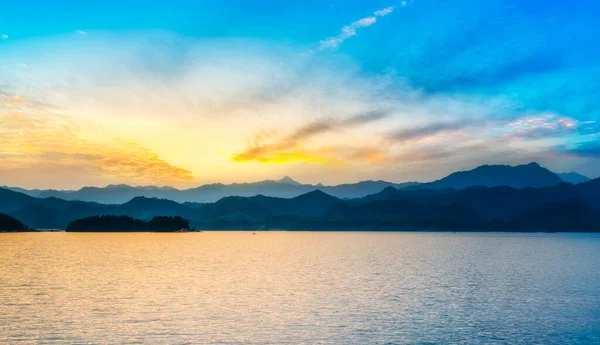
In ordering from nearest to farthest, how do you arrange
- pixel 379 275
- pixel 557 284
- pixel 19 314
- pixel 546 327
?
1. pixel 546 327
2. pixel 19 314
3. pixel 557 284
4. pixel 379 275

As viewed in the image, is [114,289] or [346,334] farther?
[114,289]

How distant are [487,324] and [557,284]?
149 feet

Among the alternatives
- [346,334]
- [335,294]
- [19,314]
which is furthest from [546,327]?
[19,314]

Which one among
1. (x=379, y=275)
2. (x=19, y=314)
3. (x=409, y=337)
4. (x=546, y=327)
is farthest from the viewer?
(x=379, y=275)

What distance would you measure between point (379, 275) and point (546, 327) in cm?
4963

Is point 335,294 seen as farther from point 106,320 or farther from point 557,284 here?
point 557,284

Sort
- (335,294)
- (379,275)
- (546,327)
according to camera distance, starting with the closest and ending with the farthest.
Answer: (546,327), (335,294), (379,275)

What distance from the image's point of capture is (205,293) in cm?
7188

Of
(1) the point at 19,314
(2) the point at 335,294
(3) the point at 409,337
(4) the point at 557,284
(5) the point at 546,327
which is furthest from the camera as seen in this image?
(4) the point at 557,284

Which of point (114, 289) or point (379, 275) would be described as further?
point (379, 275)

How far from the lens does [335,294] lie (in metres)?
71.4

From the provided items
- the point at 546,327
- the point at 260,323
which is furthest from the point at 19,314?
the point at 546,327

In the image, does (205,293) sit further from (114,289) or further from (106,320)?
(106,320)

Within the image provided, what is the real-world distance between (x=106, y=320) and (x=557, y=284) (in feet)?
257
